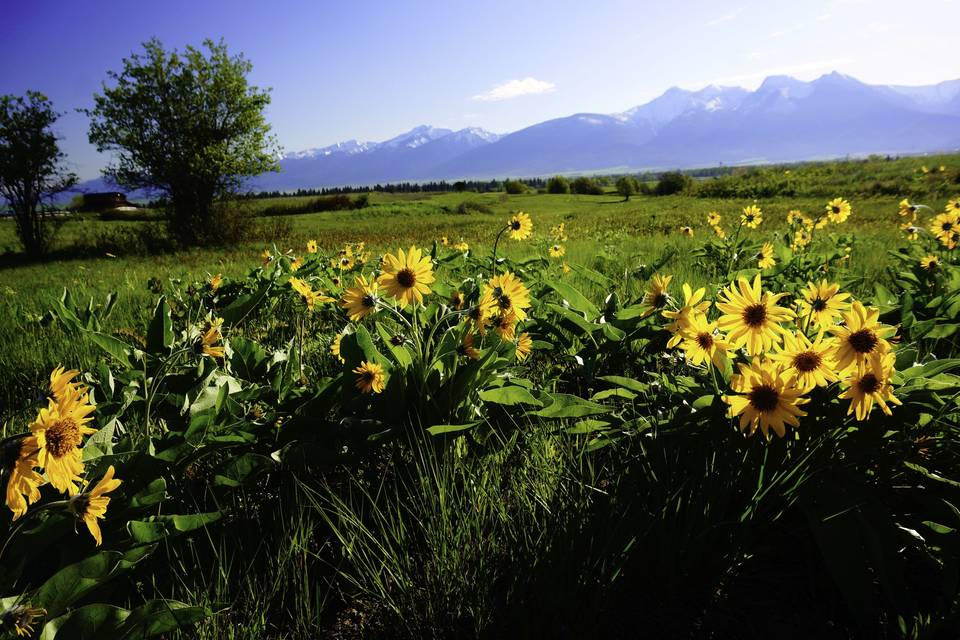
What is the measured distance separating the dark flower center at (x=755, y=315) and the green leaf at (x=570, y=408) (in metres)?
0.48

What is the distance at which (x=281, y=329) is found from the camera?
140 inches

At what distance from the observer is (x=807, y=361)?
117cm

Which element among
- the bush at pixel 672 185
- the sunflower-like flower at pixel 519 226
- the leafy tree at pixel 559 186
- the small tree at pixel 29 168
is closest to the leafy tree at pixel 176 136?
the small tree at pixel 29 168

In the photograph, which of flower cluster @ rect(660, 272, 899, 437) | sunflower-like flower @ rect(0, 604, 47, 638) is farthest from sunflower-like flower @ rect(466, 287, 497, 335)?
sunflower-like flower @ rect(0, 604, 47, 638)

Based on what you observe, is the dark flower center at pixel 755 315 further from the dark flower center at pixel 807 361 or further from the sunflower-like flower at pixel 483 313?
the sunflower-like flower at pixel 483 313

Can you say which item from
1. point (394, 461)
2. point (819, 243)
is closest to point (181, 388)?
point (394, 461)

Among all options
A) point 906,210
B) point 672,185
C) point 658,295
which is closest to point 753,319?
point 658,295

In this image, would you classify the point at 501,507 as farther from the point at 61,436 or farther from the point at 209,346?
the point at 209,346

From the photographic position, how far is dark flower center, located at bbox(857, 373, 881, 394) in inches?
41.2

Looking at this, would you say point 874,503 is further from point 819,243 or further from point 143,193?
point 143,193

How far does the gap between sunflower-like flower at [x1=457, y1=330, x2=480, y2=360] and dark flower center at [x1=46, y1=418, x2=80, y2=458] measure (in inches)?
40.2

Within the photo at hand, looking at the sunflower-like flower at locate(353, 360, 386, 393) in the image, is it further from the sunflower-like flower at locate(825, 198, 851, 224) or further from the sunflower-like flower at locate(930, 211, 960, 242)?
the sunflower-like flower at locate(825, 198, 851, 224)

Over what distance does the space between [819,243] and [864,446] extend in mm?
4984

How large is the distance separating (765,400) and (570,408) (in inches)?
22.9
